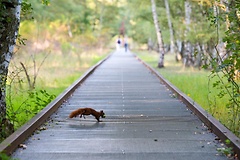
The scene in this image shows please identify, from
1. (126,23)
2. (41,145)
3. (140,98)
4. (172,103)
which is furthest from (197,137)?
(126,23)

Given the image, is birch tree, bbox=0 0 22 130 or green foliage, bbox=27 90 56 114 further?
green foliage, bbox=27 90 56 114

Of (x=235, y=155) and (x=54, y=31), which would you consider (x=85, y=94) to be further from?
(x=54, y=31)

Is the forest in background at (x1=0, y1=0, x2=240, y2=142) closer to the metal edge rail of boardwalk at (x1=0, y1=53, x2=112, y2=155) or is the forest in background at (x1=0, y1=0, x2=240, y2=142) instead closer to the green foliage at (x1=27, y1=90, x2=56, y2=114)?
the green foliage at (x1=27, y1=90, x2=56, y2=114)

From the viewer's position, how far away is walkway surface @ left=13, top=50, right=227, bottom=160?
6723 millimetres

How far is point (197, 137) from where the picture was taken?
795cm

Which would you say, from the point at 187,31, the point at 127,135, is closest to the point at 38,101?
the point at 127,135

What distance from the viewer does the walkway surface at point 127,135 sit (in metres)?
6.72

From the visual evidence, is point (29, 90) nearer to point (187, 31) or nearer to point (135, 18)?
point (187, 31)

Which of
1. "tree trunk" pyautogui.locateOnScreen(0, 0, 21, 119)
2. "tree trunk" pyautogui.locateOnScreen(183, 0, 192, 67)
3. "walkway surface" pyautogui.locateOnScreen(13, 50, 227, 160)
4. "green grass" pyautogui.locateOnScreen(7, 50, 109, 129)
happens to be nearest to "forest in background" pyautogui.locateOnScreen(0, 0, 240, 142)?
"tree trunk" pyautogui.locateOnScreen(183, 0, 192, 67)

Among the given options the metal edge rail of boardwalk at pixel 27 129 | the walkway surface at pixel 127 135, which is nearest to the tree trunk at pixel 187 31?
the walkway surface at pixel 127 135

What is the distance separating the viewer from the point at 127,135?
8.25 metres

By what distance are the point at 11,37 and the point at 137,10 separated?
105 feet

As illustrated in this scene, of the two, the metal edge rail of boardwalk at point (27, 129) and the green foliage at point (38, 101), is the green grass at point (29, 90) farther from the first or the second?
the metal edge rail of boardwalk at point (27, 129)

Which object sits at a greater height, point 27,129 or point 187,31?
point 187,31
